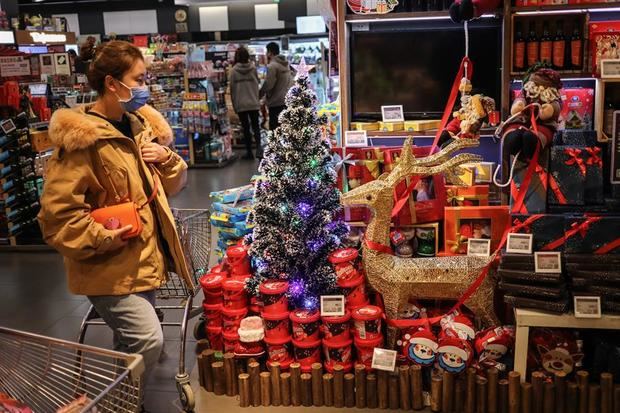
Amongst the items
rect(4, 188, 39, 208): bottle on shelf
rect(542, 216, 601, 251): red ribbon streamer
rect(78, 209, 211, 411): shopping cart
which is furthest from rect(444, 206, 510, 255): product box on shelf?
rect(4, 188, 39, 208): bottle on shelf

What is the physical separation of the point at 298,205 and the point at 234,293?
1.74ft

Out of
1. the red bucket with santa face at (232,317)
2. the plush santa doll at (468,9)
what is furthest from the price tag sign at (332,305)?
the plush santa doll at (468,9)

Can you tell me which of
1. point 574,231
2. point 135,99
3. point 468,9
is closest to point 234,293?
point 135,99

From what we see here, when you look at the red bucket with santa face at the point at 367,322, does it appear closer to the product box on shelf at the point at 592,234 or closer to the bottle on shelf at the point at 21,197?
the product box on shelf at the point at 592,234

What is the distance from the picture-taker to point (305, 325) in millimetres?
2955

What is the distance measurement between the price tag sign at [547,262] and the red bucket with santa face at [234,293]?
53.7 inches

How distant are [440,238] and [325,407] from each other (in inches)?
40.4

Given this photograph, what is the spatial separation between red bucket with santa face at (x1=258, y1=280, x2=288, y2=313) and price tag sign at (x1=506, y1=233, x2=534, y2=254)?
1046mm

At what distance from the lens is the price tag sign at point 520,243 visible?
277cm

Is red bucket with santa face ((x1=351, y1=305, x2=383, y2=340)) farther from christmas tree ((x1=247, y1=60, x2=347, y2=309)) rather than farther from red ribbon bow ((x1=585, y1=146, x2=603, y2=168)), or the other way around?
red ribbon bow ((x1=585, y1=146, x2=603, y2=168))

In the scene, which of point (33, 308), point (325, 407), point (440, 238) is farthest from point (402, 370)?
point (33, 308)

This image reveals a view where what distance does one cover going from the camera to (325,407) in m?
2.94

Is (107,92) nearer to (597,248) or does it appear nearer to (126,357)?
(126,357)

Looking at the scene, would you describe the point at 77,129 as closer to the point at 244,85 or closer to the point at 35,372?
the point at 35,372
